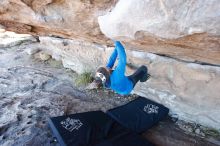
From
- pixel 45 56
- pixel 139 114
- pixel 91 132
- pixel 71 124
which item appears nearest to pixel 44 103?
pixel 71 124

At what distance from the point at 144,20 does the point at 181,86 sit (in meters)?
0.71

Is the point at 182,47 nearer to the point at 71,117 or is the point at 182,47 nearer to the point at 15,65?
the point at 71,117

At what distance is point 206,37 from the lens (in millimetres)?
1031

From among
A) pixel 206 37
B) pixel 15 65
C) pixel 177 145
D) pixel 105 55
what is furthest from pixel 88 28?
pixel 15 65

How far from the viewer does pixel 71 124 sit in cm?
160

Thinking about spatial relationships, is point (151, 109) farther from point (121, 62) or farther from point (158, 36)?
point (158, 36)

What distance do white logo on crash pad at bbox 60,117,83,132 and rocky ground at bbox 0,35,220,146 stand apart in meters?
0.13

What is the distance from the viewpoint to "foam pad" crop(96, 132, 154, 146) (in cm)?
151

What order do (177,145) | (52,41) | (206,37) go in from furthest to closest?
1. (52,41)
2. (177,145)
3. (206,37)

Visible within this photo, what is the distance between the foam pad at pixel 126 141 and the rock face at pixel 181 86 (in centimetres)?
39

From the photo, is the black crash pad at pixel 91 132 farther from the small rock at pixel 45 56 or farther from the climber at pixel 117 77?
the small rock at pixel 45 56

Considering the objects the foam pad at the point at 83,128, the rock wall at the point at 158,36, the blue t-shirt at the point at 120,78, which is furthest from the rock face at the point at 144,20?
the foam pad at the point at 83,128

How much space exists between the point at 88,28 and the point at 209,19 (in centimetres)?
91

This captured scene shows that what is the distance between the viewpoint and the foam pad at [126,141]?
151 centimetres
